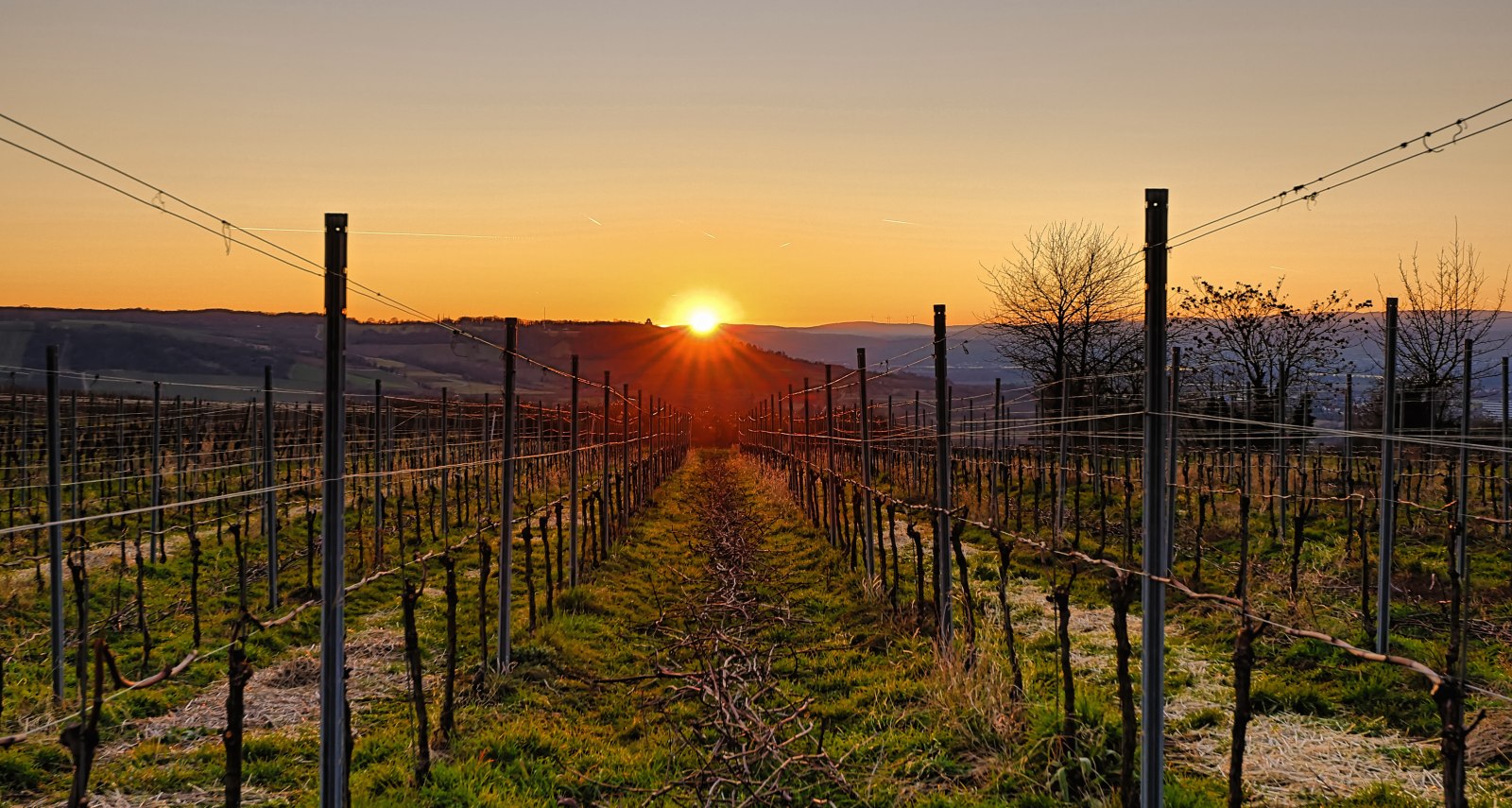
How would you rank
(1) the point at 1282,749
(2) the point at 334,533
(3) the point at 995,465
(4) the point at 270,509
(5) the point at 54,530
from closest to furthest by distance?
1. (2) the point at 334,533
2. (1) the point at 1282,749
3. (5) the point at 54,530
4. (4) the point at 270,509
5. (3) the point at 995,465

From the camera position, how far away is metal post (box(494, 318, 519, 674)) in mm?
7656

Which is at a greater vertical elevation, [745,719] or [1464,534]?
[1464,534]

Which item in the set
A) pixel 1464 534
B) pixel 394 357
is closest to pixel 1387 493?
pixel 1464 534

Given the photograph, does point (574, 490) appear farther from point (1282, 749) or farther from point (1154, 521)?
point (1154, 521)

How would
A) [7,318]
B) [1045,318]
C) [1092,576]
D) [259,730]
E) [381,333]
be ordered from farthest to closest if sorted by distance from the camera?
[381,333] → [7,318] → [1045,318] → [1092,576] → [259,730]

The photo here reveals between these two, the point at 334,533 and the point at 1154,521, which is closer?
the point at 1154,521

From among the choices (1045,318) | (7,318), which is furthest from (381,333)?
(1045,318)

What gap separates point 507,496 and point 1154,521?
515 cm

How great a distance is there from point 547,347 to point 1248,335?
93.8 m

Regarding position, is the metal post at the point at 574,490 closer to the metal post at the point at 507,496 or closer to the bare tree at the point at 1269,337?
the metal post at the point at 507,496

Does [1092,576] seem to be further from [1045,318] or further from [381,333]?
[381,333]

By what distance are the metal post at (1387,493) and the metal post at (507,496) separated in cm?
639

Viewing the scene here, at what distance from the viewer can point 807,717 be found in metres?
6.44

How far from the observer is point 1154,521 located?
13.8 feet
